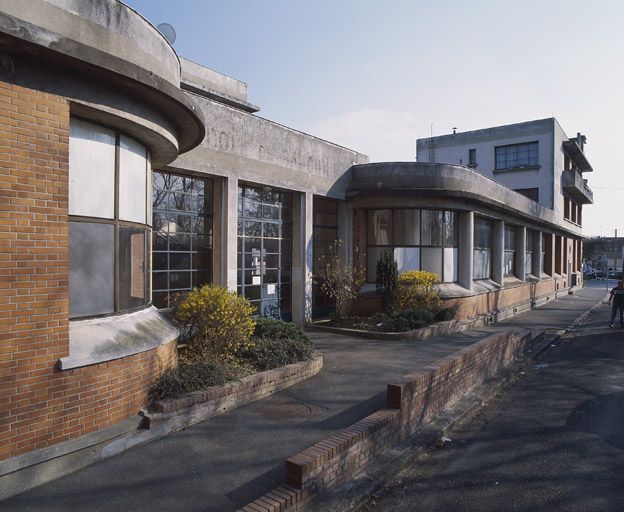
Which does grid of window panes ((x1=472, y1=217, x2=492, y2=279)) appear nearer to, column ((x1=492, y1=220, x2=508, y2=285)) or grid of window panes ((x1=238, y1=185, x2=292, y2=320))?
column ((x1=492, y1=220, x2=508, y2=285))

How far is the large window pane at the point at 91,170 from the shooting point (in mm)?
5289

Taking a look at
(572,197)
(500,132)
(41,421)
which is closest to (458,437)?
(41,421)

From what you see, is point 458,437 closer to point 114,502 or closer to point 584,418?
point 584,418

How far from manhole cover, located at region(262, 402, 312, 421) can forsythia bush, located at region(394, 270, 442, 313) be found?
26.6 ft

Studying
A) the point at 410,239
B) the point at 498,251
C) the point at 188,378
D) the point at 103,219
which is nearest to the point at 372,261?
the point at 410,239

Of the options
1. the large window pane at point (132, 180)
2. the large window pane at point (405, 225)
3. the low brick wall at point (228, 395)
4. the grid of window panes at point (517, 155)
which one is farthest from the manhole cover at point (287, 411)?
the grid of window panes at point (517, 155)

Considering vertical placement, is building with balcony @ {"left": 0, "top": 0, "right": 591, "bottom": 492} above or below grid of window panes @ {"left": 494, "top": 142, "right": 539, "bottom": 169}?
below

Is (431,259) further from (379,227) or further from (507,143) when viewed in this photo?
(507,143)

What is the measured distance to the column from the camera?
67.9 ft

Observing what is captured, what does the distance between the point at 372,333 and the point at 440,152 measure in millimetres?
27397

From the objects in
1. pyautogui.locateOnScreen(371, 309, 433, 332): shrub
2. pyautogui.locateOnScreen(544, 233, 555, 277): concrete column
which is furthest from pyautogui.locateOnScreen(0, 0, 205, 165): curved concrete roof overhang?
pyautogui.locateOnScreen(544, 233, 555, 277): concrete column

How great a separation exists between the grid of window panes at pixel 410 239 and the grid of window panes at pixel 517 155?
741 inches

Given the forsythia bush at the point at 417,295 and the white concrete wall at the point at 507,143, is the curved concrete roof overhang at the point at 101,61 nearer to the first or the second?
the forsythia bush at the point at 417,295

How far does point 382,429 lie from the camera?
217 inches
